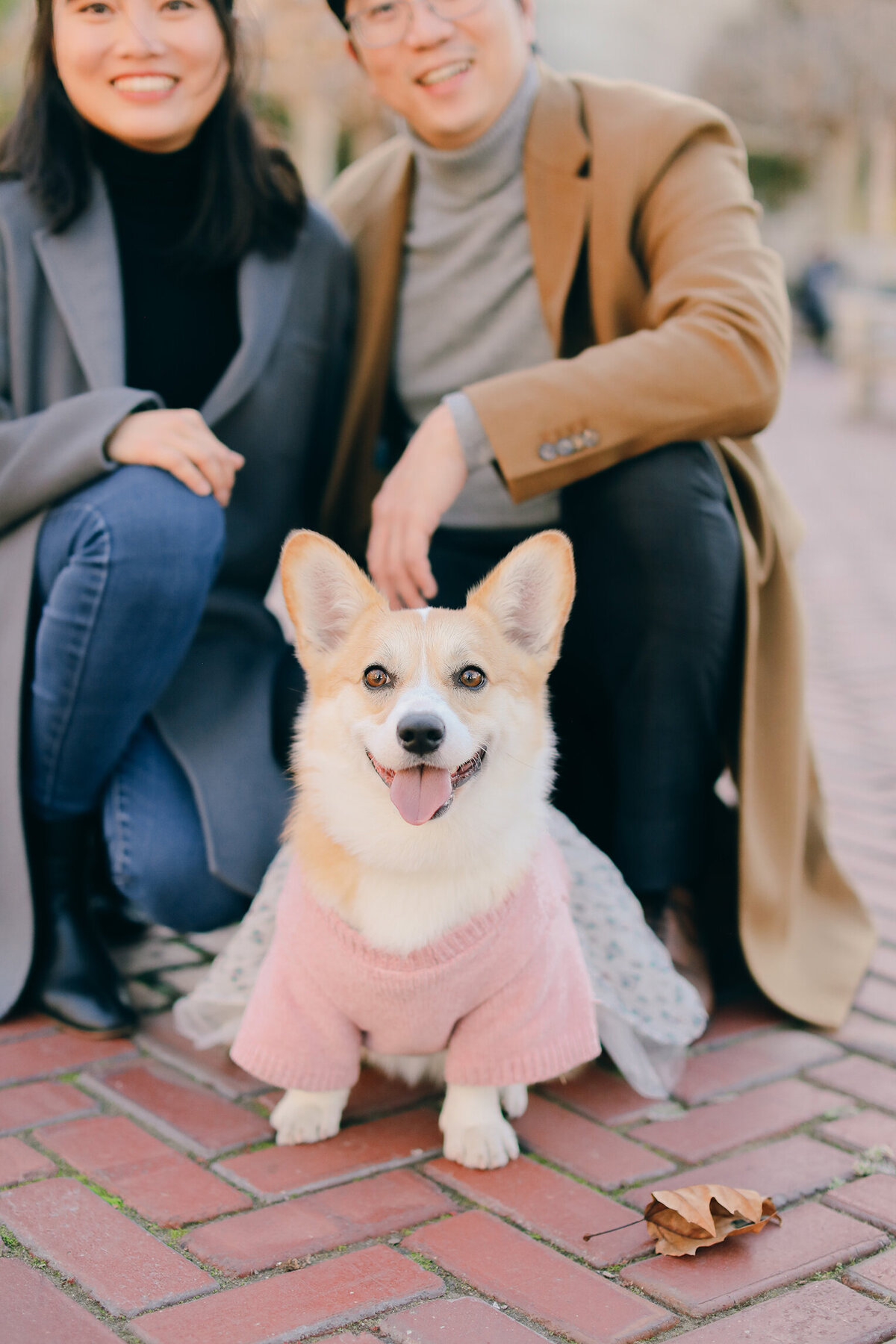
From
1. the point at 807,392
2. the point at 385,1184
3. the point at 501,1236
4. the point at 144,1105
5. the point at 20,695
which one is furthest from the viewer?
the point at 807,392

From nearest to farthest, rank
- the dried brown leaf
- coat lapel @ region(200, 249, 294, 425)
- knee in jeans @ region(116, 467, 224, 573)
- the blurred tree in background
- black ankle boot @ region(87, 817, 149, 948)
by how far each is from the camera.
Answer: the dried brown leaf → knee in jeans @ region(116, 467, 224, 573) → coat lapel @ region(200, 249, 294, 425) → black ankle boot @ region(87, 817, 149, 948) → the blurred tree in background

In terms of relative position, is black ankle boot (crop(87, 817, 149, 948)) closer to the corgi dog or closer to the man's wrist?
the corgi dog

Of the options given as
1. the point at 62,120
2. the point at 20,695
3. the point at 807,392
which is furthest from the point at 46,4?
the point at 807,392

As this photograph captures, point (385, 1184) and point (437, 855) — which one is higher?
point (437, 855)

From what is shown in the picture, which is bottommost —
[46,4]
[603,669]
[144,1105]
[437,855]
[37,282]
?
[144,1105]

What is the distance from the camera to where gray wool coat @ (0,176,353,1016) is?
214 centimetres

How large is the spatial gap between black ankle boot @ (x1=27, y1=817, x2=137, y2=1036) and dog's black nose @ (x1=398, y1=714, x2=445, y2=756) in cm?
83

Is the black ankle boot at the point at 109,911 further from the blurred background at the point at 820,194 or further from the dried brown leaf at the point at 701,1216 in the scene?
the blurred background at the point at 820,194

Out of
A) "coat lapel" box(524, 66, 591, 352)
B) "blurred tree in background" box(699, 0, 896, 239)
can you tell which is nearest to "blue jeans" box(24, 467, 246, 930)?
"coat lapel" box(524, 66, 591, 352)

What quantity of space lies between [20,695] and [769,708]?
1.34m

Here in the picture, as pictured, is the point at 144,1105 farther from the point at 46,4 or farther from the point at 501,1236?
the point at 46,4

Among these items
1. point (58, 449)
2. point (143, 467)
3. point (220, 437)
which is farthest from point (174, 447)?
point (220, 437)

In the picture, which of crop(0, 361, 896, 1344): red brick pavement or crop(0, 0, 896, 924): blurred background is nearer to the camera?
crop(0, 361, 896, 1344): red brick pavement

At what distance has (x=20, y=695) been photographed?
7.02 ft
